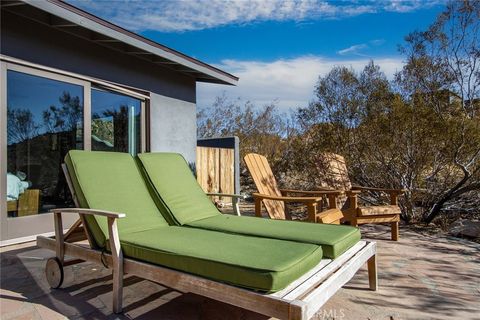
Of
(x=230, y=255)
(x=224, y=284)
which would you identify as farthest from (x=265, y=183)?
(x=224, y=284)

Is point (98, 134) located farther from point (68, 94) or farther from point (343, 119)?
point (343, 119)

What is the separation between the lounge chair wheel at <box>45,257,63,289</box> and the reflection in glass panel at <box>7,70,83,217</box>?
1734 mm

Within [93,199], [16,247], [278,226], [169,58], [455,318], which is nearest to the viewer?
[455,318]

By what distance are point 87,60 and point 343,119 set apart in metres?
4.59

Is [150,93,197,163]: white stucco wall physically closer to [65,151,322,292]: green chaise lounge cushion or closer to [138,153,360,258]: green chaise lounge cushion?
[138,153,360,258]: green chaise lounge cushion

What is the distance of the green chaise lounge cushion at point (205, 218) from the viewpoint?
2.49 meters

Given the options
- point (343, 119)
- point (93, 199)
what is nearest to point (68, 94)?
point (93, 199)

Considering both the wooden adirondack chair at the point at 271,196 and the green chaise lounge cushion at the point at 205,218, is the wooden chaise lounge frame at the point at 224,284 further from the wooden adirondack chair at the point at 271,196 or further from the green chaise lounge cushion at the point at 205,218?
the wooden adirondack chair at the point at 271,196

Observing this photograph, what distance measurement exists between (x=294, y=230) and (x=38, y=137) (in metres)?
3.48

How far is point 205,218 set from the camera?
3.30 meters

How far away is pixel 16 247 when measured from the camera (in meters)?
3.91

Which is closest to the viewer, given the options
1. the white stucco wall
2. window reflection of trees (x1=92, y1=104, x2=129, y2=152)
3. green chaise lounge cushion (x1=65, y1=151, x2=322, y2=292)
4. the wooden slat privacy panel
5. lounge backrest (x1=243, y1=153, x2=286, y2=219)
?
green chaise lounge cushion (x1=65, y1=151, x2=322, y2=292)

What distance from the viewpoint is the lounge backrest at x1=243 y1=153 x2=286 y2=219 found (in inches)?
168

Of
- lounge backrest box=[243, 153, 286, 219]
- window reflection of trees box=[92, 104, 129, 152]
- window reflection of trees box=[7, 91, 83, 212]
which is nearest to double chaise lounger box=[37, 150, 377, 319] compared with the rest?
lounge backrest box=[243, 153, 286, 219]
